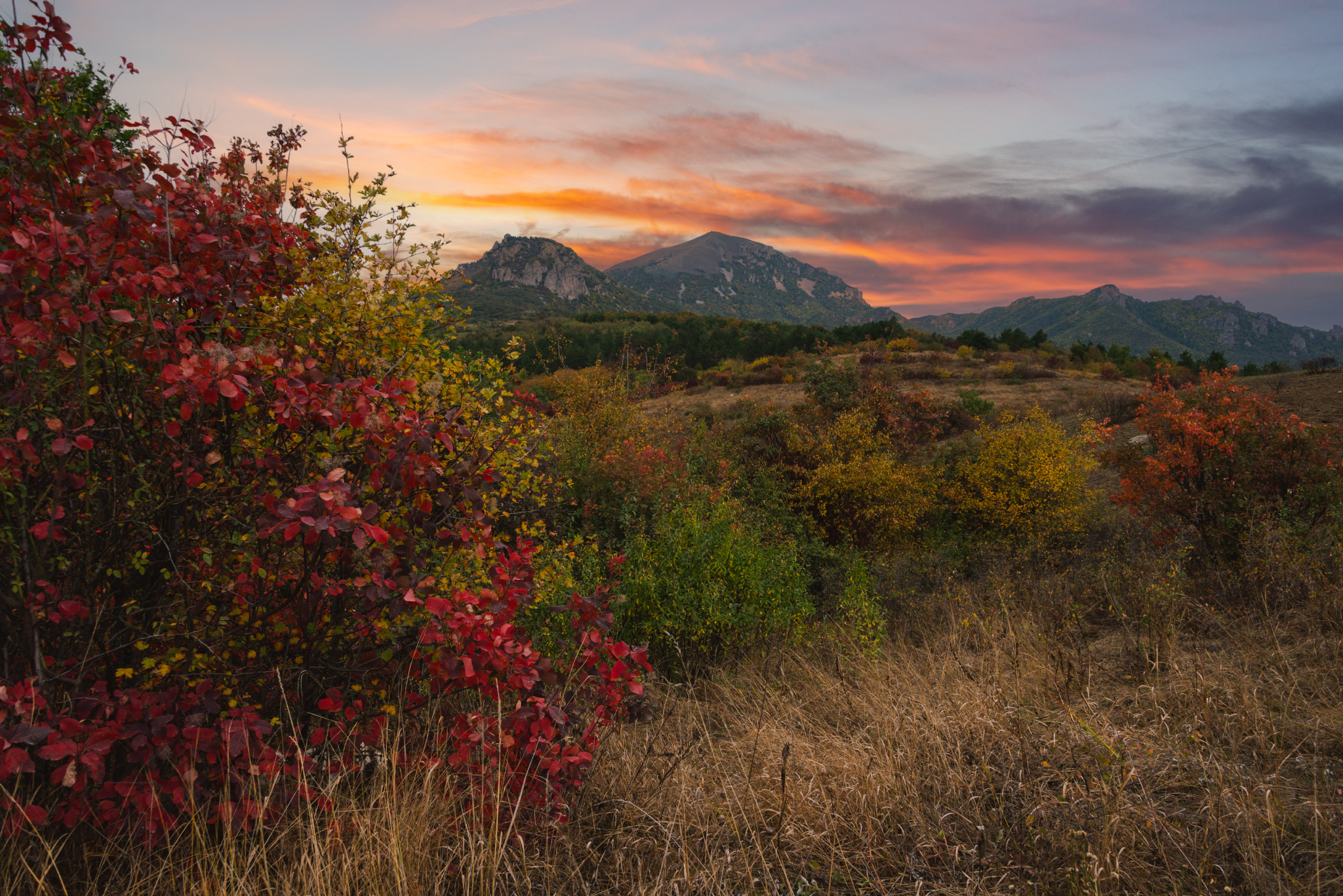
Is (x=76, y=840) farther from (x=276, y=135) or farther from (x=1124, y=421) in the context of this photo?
(x=1124, y=421)

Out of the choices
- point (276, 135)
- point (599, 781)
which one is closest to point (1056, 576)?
point (599, 781)

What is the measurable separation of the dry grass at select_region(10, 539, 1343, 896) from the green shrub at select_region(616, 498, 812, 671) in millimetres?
963

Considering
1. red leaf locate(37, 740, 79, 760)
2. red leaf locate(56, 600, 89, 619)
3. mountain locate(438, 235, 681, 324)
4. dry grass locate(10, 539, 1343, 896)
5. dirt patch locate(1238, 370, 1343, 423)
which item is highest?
mountain locate(438, 235, 681, 324)

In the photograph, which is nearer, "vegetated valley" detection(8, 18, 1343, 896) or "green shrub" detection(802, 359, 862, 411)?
"vegetated valley" detection(8, 18, 1343, 896)

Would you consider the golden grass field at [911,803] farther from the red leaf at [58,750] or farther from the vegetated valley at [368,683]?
the red leaf at [58,750]

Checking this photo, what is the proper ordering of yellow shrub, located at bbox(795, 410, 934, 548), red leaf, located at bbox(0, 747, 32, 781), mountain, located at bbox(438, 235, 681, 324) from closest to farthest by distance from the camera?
red leaf, located at bbox(0, 747, 32, 781), yellow shrub, located at bbox(795, 410, 934, 548), mountain, located at bbox(438, 235, 681, 324)

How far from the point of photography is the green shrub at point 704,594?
5.33 meters

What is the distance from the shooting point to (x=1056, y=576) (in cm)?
724

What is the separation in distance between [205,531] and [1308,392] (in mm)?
22140

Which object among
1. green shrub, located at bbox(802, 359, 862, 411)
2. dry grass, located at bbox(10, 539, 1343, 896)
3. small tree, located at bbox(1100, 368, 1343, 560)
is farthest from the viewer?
green shrub, located at bbox(802, 359, 862, 411)

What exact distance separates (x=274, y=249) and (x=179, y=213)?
18.3 inches

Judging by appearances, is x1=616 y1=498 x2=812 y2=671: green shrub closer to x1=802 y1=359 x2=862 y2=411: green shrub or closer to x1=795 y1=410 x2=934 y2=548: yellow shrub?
x1=795 y1=410 x2=934 y2=548: yellow shrub

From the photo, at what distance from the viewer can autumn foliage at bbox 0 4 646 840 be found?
6.21ft

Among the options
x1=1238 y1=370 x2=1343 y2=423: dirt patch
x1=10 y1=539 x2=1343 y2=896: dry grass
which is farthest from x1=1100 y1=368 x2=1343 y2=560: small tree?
x1=1238 y1=370 x2=1343 y2=423: dirt patch
